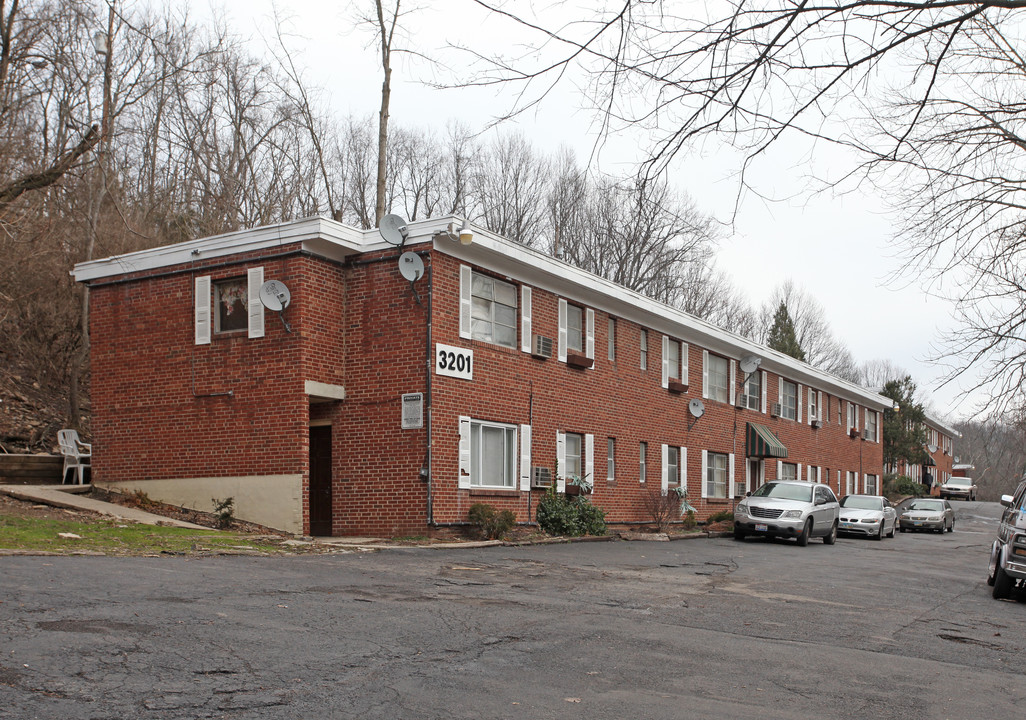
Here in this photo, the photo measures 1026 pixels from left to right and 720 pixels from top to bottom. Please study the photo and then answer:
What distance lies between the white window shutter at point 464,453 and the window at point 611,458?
6291 millimetres

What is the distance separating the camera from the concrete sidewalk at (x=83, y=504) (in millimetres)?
17922

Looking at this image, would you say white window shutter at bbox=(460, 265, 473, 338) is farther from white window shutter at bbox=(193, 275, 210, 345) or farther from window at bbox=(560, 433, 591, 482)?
white window shutter at bbox=(193, 275, 210, 345)

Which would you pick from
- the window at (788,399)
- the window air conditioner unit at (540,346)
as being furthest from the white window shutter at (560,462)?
the window at (788,399)

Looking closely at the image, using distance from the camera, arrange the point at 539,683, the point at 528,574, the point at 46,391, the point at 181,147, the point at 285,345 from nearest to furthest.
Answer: the point at 539,683, the point at 528,574, the point at 285,345, the point at 46,391, the point at 181,147

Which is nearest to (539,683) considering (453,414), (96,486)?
(453,414)

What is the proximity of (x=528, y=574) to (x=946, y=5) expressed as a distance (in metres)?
9.51

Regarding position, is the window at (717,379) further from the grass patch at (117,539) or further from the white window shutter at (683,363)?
the grass patch at (117,539)

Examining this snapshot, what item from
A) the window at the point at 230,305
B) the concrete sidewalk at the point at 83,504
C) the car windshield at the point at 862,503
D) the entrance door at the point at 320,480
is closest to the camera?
the concrete sidewalk at the point at 83,504

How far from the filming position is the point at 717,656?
8062 mm

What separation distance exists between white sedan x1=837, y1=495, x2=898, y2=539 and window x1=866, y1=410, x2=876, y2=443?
20180 mm

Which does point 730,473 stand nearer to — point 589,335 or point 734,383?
point 734,383

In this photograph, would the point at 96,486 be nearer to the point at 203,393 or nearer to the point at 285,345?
the point at 203,393

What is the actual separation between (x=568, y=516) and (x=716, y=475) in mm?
11341

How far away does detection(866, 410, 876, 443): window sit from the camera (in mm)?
51625
